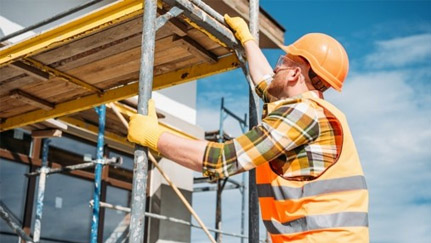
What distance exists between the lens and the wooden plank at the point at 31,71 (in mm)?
4676

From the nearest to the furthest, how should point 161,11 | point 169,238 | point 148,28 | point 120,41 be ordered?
point 148,28
point 161,11
point 120,41
point 169,238

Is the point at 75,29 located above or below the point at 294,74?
above

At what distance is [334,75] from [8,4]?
608cm

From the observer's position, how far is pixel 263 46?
10.3 meters

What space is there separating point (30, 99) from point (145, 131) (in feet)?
10.1

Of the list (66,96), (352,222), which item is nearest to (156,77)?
(66,96)

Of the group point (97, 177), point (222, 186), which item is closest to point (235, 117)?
point (222, 186)

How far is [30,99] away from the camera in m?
5.55

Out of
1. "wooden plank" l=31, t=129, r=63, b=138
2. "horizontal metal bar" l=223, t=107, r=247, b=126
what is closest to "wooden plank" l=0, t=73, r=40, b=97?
"wooden plank" l=31, t=129, r=63, b=138

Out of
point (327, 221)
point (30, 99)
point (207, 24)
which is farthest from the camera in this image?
point (30, 99)

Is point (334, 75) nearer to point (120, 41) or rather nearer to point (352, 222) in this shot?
point (352, 222)

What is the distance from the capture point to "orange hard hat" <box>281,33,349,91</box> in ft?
9.57

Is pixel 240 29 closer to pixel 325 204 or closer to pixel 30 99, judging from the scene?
pixel 325 204

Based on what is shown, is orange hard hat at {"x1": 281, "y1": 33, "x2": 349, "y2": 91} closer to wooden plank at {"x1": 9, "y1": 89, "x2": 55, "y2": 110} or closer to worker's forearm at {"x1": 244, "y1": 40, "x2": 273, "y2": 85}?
worker's forearm at {"x1": 244, "y1": 40, "x2": 273, "y2": 85}
